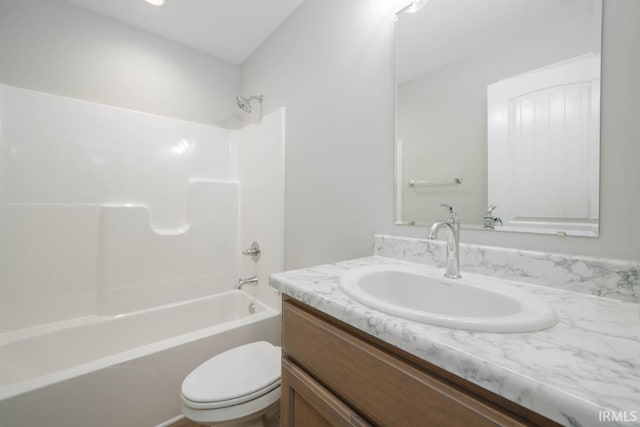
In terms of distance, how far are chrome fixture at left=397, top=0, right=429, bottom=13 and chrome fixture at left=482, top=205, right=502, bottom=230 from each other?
88 cm

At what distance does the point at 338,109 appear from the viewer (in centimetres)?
138

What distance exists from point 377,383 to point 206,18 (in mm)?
2305

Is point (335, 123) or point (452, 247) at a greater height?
point (335, 123)

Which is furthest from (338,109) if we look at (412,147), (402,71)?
(412,147)

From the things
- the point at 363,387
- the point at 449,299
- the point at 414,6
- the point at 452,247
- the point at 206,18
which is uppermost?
the point at 206,18

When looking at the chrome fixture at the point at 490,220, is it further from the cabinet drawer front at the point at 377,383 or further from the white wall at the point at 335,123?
the cabinet drawer front at the point at 377,383

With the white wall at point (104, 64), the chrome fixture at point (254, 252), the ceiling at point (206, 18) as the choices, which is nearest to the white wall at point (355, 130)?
the ceiling at point (206, 18)

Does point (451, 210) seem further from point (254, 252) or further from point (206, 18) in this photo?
point (206, 18)

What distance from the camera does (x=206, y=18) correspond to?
1.75m

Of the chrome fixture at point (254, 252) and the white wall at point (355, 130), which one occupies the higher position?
the white wall at point (355, 130)

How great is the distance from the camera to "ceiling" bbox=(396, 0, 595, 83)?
77 centimetres

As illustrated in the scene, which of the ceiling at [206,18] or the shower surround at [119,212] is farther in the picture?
the ceiling at [206,18]

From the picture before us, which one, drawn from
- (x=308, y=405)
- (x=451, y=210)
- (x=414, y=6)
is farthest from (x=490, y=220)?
(x=414, y=6)

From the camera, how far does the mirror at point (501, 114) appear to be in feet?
2.31
